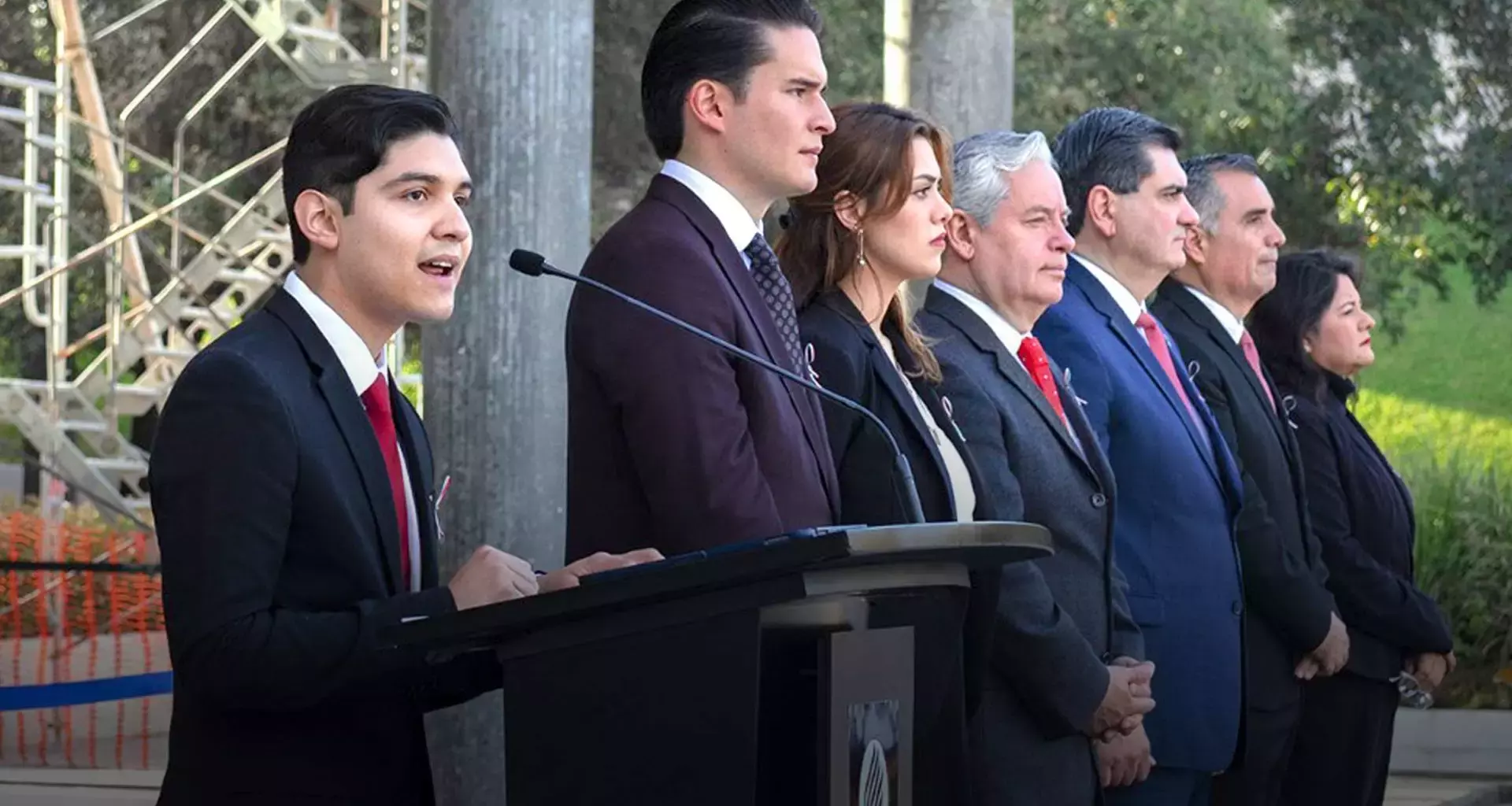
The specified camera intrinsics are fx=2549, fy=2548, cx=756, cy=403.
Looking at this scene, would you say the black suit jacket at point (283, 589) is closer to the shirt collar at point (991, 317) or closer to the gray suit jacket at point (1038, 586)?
the gray suit jacket at point (1038, 586)

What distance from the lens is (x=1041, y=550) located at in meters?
3.25

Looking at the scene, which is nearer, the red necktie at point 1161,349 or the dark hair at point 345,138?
the dark hair at point 345,138

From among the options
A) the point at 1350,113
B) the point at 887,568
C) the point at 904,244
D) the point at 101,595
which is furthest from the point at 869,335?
the point at 1350,113

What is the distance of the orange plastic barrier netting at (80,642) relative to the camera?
1034 cm

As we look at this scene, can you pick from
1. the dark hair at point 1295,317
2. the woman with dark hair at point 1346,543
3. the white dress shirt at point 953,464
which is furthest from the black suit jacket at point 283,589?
the dark hair at point 1295,317

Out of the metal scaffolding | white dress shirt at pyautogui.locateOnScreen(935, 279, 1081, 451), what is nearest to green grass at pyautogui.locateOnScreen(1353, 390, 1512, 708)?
the metal scaffolding

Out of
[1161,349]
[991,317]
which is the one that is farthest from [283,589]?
[1161,349]

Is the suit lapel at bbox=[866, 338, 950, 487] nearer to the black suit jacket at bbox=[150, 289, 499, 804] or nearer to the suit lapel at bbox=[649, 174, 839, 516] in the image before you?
the suit lapel at bbox=[649, 174, 839, 516]

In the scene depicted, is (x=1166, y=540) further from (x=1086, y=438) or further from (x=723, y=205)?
(x=723, y=205)

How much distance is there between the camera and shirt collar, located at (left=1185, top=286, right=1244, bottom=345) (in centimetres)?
626

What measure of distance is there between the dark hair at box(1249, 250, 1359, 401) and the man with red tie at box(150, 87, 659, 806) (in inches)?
158

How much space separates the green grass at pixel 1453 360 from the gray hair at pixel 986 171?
17.9m

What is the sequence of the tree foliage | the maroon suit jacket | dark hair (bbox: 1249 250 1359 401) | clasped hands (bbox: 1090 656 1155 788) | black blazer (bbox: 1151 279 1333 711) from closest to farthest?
the maroon suit jacket < clasped hands (bbox: 1090 656 1155 788) < black blazer (bbox: 1151 279 1333 711) < dark hair (bbox: 1249 250 1359 401) < the tree foliage

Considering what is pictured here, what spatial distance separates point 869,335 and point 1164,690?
1363 mm
